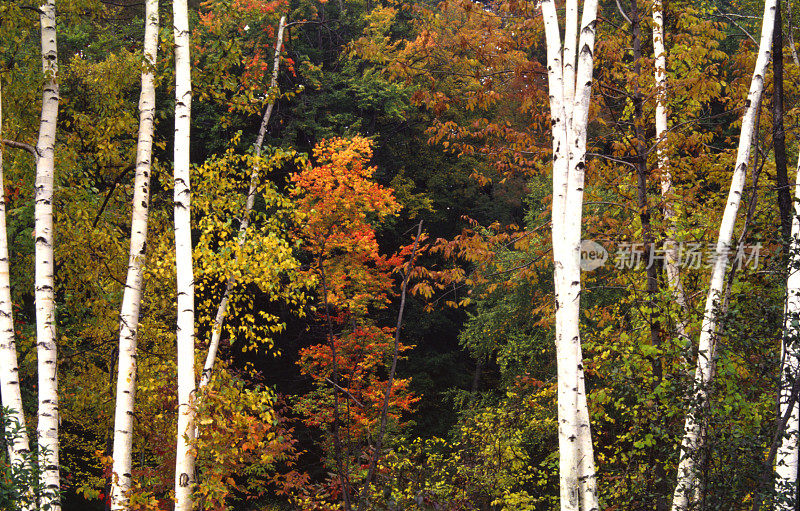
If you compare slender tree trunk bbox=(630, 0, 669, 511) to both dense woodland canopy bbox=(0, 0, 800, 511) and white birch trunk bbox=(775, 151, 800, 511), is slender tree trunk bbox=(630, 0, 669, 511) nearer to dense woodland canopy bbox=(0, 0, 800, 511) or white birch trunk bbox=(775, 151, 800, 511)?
dense woodland canopy bbox=(0, 0, 800, 511)

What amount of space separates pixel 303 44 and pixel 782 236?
53.7 ft

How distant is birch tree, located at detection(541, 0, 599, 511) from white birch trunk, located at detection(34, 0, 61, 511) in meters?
4.03

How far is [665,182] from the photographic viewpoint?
293 inches

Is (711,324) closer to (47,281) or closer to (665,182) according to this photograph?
(665,182)

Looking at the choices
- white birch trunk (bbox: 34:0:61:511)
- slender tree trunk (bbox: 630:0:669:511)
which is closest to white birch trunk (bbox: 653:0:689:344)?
slender tree trunk (bbox: 630:0:669:511)

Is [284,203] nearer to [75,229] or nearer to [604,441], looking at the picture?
[75,229]

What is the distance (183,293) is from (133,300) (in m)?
0.69

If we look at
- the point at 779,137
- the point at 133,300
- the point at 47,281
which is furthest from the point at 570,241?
the point at 47,281

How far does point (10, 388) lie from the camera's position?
17.8 feet

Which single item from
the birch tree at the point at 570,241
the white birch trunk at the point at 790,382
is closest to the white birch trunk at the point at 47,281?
the birch tree at the point at 570,241

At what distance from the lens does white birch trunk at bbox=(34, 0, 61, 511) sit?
543 cm

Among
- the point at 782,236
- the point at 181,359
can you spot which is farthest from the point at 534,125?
the point at 181,359

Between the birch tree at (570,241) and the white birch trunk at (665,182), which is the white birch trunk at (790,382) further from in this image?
the birch tree at (570,241)

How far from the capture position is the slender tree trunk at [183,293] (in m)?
5.59
